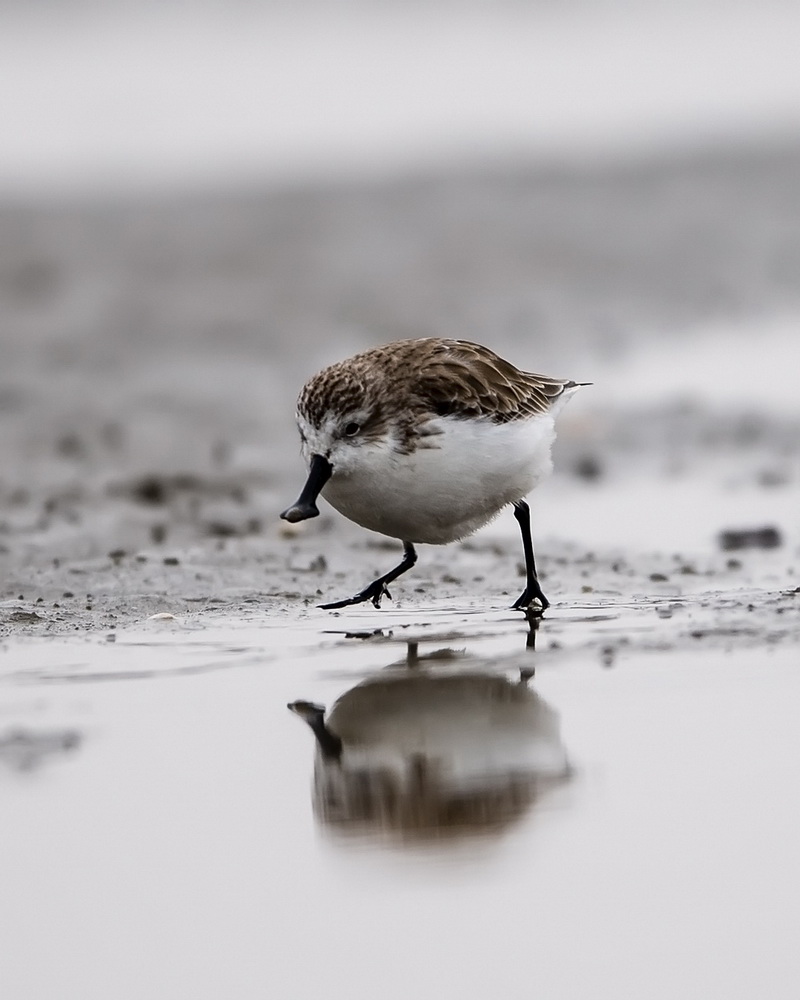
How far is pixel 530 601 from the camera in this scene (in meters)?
6.22

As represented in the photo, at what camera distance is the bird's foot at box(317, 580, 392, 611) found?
20.7 ft

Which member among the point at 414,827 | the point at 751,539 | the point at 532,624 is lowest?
the point at 414,827

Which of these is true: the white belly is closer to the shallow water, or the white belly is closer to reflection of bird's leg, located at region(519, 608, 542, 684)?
reflection of bird's leg, located at region(519, 608, 542, 684)

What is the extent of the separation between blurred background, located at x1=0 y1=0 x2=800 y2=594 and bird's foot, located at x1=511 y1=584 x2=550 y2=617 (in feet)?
4.92

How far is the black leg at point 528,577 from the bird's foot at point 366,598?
20.4 inches

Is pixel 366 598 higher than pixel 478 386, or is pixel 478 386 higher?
pixel 478 386

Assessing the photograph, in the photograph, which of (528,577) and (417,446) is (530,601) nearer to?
(528,577)

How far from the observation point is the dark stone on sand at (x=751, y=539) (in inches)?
294

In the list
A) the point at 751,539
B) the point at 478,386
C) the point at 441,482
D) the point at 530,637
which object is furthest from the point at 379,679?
the point at 751,539

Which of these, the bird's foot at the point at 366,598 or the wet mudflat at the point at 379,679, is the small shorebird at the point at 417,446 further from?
the wet mudflat at the point at 379,679

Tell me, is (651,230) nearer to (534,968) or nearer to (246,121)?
(246,121)

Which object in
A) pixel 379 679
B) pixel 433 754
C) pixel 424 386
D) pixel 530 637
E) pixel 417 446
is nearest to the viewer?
pixel 433 754

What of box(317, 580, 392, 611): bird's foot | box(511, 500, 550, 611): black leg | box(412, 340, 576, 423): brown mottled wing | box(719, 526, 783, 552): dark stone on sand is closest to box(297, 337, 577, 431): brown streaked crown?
box(412, 340, 576, 423): brown mottled wing

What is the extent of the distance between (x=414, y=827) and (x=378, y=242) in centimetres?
1191
